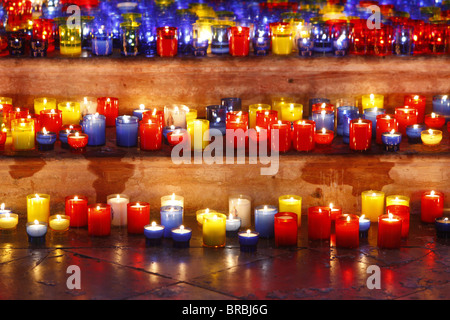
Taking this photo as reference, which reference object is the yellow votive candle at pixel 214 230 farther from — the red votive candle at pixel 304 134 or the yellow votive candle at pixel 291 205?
the red votive candle at pixel 304 134

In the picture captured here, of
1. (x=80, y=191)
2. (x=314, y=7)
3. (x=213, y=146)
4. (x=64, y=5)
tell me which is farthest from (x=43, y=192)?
(x=314, y=7)

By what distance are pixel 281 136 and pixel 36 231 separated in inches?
65.6

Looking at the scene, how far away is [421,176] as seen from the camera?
591 cm

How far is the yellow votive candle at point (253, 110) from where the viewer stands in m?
6.25

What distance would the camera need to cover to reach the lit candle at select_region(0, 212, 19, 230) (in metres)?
5.48

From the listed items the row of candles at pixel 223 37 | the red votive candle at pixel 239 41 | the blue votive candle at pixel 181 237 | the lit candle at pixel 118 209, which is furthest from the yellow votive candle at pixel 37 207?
the red votive candle at pixel 239 41

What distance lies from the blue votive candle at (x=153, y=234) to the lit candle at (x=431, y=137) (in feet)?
6.30

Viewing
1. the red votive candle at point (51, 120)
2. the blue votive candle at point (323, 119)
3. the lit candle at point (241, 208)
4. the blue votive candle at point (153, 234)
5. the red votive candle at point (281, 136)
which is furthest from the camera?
the blue votive candle at point (323, 119)

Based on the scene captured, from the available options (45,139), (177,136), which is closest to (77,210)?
(45,139)

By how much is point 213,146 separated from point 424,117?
1.74 m

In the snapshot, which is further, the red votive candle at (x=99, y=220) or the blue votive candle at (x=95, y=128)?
the blue votive candle at (x=95, y=128)

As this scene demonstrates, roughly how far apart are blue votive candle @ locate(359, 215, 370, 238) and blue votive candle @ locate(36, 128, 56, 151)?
205 cm

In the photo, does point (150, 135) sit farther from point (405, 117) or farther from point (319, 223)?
point (405, 117)
